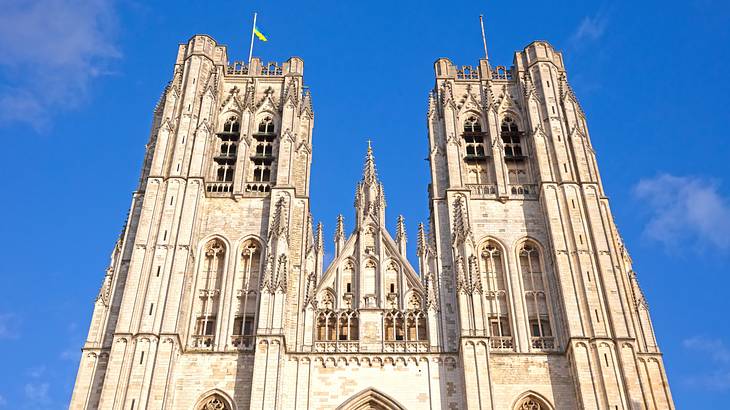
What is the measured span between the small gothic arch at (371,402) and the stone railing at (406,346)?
167 cm

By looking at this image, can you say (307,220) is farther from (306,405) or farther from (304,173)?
(306,405)

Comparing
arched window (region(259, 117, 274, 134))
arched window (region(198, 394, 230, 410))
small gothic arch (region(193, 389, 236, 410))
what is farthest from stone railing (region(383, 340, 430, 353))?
arched window (region(259, 117, 274, 134))

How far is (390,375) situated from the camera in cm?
3000

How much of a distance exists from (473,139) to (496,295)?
8.22 meters

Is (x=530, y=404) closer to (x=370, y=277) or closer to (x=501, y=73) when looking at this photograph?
(x=370, y=277)

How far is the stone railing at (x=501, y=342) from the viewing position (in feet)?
101

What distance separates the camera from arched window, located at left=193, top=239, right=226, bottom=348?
3139 centimetres

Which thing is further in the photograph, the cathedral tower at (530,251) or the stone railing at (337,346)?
the stone railing at (337,346)

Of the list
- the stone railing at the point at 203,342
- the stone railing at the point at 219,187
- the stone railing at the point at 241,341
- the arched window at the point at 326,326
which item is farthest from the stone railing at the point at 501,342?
the stone railing at the point at 219,187

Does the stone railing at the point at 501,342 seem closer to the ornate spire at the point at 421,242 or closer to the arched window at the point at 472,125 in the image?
the ornate spire at the point at 421,242

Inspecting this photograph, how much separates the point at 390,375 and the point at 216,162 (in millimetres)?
12368

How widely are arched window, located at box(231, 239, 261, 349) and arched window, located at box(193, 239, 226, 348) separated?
730 mm

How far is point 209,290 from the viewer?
3288 centimetres

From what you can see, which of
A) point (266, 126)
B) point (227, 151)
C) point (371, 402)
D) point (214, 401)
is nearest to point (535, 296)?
point (371, 402)
